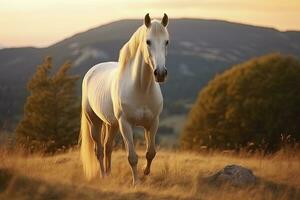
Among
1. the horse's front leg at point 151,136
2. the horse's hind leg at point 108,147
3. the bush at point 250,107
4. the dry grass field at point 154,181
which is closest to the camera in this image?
the dry grass field at point 154,181

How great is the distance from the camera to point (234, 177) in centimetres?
941

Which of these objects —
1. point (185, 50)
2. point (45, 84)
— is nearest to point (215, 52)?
point (185, 50)

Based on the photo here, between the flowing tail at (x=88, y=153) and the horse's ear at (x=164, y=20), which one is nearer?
the horse's ear at (x=164, y=20)

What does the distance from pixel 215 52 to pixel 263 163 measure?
185719 millimetres

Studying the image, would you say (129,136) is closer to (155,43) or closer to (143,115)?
(143,115)

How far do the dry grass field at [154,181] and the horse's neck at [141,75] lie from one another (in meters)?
1.52

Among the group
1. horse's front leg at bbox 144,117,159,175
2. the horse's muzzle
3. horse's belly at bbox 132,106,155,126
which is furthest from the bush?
the horse's muzzle

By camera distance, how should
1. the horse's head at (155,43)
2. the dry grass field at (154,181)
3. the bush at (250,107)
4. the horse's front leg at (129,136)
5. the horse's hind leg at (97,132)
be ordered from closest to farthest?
the horse's head at (155,43)
the dry grass field at (154,181)
the horse's front leg at (129,136)
the horse's hind leg at (97,132)
the bush at (250,107)

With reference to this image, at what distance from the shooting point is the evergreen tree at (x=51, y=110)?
121 feet

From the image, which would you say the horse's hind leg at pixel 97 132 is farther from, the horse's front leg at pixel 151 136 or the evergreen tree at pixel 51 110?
the evergreen tree at pixel 51 110

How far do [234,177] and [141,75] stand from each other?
2.56 m

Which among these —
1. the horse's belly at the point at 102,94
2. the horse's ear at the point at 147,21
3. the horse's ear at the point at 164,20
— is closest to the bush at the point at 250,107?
the horse's belly at the point at 102,94

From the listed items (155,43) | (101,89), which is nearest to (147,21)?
(155,43)

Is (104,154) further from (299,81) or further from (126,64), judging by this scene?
(299,81)
